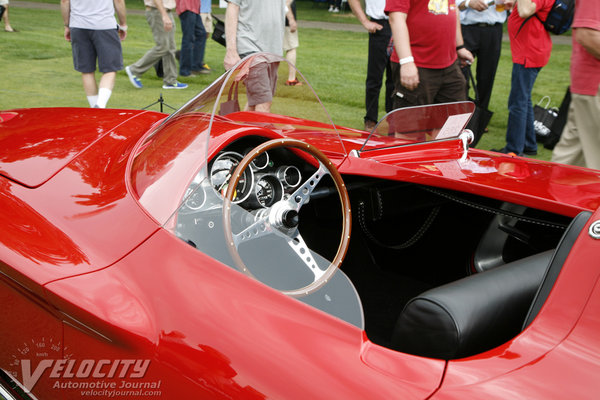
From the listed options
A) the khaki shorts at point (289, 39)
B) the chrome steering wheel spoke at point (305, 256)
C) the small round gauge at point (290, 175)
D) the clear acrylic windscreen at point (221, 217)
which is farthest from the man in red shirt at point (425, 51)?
the khaki shorts at point (289, 39)

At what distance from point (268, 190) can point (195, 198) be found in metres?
0.40

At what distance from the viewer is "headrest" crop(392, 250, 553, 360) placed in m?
1.32

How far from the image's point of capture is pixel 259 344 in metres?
1.37

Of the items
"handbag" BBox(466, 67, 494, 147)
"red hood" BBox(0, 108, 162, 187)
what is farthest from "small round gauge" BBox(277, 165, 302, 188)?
"handbag" BBox(466, 67, 494, 147)

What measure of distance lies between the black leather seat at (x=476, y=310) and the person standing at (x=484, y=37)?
177 inches

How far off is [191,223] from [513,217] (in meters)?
1.25

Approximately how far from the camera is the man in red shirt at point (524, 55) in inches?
196

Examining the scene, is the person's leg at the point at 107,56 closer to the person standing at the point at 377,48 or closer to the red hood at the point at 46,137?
the person standing at the point at 377,48

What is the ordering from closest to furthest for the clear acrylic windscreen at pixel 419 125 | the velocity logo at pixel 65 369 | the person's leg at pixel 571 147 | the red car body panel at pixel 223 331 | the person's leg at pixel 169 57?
the red car body panel at pixel 223 331 < the velocity logo at pixel 65 369 < the clear acrylic windscreen at pixel 419 125 < the person's leg at pixel 571 147 < the person's leg at pixel 169 57

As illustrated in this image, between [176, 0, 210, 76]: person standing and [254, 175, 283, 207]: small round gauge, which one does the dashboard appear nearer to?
[254, 175, 283, 207]: small round gauge

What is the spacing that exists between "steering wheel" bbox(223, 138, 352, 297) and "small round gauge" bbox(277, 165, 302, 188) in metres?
0.17

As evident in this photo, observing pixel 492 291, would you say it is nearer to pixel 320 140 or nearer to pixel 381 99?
pixel 320 140

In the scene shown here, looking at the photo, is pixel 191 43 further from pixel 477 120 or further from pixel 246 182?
pixel 246 182

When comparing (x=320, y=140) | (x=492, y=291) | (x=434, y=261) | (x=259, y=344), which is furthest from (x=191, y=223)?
(x=434, y=261)
